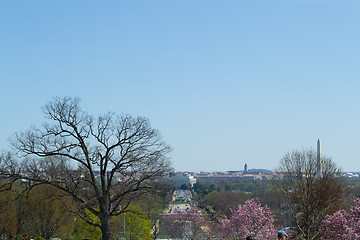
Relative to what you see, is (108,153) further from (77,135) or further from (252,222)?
(252,222)

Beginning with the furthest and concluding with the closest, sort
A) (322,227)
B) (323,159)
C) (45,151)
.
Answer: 1. (323,159)
2. (322,227)
3. (45,151)

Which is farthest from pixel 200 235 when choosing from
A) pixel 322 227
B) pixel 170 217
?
pixel 322 227

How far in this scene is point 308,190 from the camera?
3014cm

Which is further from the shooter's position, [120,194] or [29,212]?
[29,212]

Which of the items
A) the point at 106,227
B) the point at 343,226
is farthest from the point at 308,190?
the point at 106,227

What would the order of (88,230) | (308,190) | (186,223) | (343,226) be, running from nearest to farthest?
(343,226)
(308,190)
(88,230)
(186,223)

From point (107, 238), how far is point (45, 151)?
5.78 metres

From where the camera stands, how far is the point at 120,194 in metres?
26.4

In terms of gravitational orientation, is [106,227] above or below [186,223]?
above

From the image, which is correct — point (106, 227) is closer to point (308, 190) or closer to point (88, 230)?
point (88, 230)

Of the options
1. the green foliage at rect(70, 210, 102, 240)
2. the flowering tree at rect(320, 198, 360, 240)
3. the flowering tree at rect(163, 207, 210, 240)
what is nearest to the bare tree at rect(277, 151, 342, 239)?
the flowering tree at rect(320, 198, 360, 240)

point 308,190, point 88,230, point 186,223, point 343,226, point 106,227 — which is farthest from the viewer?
point 186,223

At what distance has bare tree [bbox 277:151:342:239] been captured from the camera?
95.1ft

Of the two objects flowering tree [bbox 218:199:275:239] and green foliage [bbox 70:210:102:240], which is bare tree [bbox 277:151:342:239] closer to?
flowering tree [bbox 218:199:275:239]
